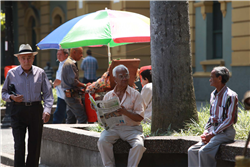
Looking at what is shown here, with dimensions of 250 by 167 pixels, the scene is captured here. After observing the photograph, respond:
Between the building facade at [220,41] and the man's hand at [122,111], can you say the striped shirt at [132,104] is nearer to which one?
the man's hand at [122,111]

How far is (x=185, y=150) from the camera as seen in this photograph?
5234mm

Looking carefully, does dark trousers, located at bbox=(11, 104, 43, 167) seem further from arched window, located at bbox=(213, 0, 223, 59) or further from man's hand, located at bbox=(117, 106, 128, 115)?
arched window, located at bbox=(213, 0, 223, 59)

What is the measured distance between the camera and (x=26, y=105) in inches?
227

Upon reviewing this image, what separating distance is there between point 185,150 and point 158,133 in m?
0.74

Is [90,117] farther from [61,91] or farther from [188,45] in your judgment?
[188,45]

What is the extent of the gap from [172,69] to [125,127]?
3.76ft

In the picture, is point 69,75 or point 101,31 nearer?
point 101,31

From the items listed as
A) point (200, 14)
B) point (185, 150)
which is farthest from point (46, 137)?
point (200, 14)

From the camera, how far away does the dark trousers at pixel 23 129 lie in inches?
227

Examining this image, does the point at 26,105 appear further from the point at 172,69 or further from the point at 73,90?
the point at 73,90

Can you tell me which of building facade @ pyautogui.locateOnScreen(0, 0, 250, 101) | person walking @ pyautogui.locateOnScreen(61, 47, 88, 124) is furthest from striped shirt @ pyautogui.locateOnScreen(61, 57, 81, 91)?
building facade @ pyautogui.locateOnScreen(0, 0, 250, 101)

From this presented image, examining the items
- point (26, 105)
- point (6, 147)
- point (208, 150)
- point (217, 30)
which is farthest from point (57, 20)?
point (208, 150)

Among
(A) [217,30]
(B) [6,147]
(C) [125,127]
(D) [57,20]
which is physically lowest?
(B) [6,147]

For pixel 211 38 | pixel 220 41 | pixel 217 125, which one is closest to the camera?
pixel 217 125
